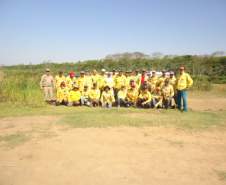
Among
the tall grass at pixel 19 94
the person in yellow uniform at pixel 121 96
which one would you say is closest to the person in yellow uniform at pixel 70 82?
the tall grass at pixel 19 94

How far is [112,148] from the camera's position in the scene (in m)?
5.36

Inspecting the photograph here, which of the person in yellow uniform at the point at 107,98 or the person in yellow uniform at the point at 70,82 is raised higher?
the person in yellow uniform at the point at 70,82

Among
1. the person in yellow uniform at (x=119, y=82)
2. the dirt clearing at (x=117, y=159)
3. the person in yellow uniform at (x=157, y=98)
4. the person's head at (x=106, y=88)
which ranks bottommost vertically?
the dirt clearing at (x=117, y=159)

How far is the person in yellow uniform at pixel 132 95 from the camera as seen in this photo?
10141 mm

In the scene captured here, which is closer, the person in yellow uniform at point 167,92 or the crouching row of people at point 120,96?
the person in yellow uniform at point 167,92

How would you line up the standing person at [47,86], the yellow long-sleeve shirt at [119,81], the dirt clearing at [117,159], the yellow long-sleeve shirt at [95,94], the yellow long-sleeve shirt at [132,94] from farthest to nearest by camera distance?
the standing person at [47,86] → the yellow long-sleeve shirt at [119,81] → the yellow long-sleeve shirt at [95,94] → the yellow long-sleeve shirt at [132,94] → the dirt clearing at [117,159]

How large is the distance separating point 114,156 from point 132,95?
17.5 ft

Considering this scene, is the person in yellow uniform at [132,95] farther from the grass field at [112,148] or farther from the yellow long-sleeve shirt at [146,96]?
the grass field at [112,148]

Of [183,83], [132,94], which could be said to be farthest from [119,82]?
[183,83]

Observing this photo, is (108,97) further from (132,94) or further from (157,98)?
(157,98)

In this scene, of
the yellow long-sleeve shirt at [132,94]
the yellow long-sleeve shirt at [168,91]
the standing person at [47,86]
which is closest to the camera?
the yellow long-sleeve shirt at [168,91]

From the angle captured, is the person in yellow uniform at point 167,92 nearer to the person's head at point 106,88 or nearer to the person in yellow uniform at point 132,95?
the person in yellow uniform at point 132,95

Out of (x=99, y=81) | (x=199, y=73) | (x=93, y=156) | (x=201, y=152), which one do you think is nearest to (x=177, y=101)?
(x=99, y=81)

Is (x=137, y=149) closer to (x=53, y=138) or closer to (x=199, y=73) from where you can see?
(x=53, y=138)
